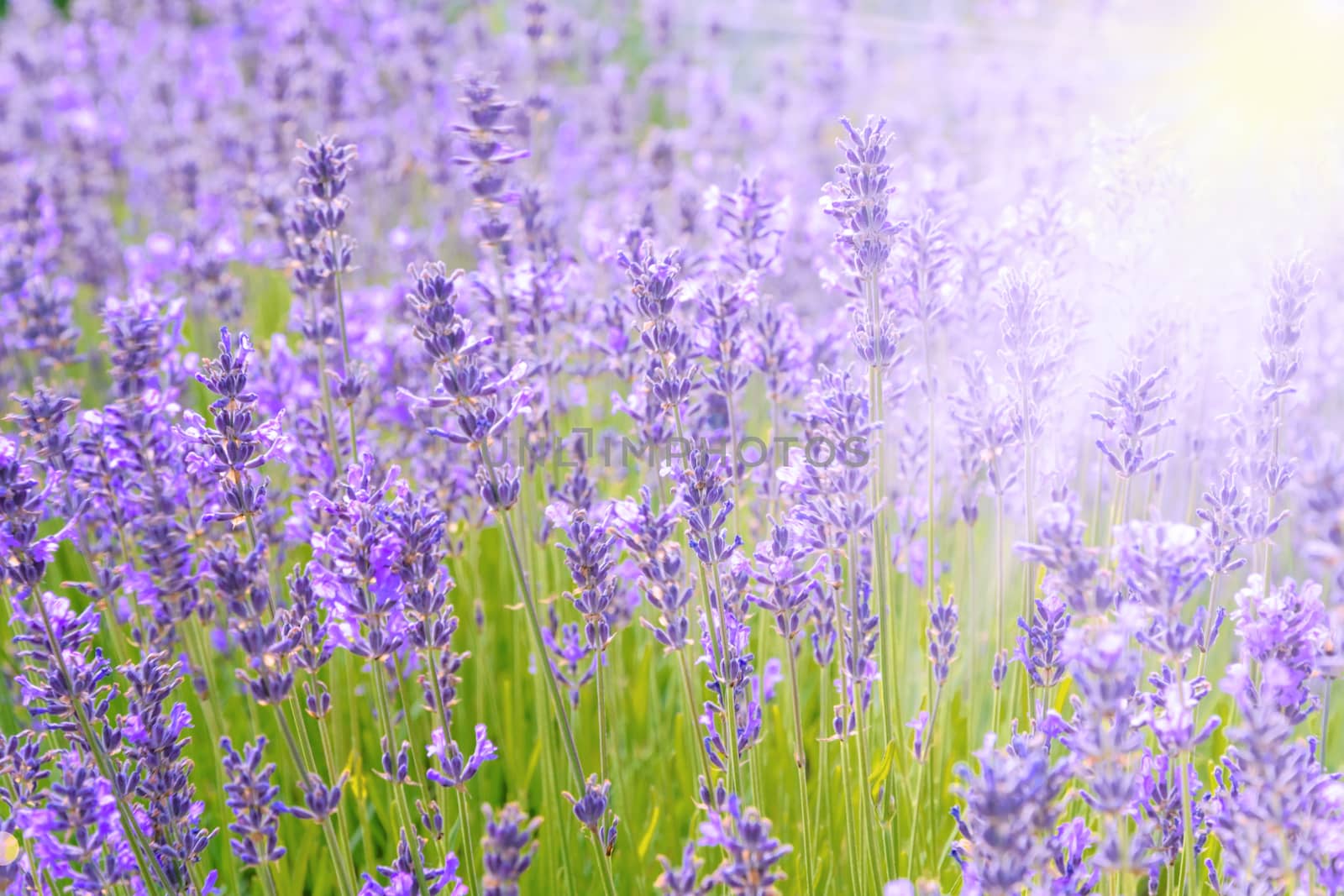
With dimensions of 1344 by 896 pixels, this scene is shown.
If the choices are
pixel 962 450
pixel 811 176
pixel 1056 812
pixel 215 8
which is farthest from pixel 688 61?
pixel 1056 812

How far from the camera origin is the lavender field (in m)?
1.90

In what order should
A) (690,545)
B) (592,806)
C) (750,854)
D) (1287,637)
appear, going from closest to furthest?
1. (750,854)
2. (1287,637)
3. (592,806)
4. (690,545)

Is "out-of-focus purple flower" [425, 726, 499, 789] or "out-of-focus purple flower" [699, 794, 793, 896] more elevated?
"out-of-focus purple flower" [699, 794, 793, 896]

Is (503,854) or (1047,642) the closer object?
(503,854)

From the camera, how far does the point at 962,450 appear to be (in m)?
2.89

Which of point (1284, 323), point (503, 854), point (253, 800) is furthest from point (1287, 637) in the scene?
point (253, 800)

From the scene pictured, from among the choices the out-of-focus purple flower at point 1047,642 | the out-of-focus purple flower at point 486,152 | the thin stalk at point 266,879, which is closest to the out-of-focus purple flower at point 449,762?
the thin stalk at point 266,879

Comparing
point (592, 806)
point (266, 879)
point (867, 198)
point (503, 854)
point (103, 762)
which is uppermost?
point (867, 198)

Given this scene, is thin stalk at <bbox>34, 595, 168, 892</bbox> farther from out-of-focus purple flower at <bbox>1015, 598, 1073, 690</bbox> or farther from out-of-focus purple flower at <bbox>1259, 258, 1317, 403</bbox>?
out-of-focus purple flower at <bbox>1259, 258, 1317, 403</bbox>

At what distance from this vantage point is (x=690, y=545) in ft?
6.96

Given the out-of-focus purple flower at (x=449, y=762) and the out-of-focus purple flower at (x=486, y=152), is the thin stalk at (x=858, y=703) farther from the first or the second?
the out-of-focus purple flower at (x=486, y=152)

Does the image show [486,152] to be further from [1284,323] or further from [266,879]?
[1284,323]

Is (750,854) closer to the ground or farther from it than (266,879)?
farther from it

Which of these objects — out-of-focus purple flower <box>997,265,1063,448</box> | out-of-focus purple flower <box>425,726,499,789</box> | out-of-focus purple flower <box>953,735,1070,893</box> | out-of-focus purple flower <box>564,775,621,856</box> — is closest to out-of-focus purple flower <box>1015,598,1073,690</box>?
out-of-focus purple flower <box>997,265,1063,448</box>
